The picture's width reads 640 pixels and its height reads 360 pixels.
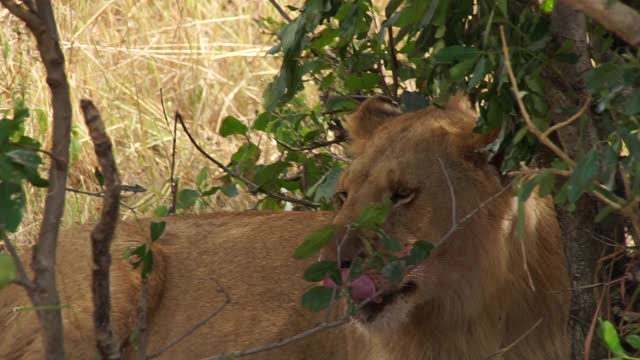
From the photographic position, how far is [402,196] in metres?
3.27

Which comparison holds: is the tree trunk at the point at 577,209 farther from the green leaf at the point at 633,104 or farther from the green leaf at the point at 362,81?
the green leaf at the point at 362,81

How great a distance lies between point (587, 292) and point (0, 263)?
175 cm

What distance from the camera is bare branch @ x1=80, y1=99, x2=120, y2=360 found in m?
2.04

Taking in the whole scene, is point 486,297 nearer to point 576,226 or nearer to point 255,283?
point 576,226

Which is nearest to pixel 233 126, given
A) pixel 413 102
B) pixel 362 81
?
pixel 362 81

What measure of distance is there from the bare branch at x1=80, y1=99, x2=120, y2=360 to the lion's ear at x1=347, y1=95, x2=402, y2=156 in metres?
1.48

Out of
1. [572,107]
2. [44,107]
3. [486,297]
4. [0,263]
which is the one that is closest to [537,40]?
[572,107]

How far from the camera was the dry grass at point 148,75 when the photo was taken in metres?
5.46

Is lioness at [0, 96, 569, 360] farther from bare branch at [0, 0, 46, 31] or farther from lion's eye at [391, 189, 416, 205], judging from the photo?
bare branch at [0, 0, 46, 31]

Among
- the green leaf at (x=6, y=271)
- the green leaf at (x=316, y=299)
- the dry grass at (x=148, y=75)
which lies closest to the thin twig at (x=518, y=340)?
the green leaf at (x=316, y=299)

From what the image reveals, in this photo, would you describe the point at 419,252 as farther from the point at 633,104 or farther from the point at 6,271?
the point at 6,271

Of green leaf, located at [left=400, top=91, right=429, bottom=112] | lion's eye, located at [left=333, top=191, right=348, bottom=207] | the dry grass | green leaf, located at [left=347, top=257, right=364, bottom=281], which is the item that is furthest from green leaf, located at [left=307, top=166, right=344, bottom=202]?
the dry grass

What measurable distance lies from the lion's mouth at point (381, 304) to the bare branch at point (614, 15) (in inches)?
44.4

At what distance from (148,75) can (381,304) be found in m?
3.18
